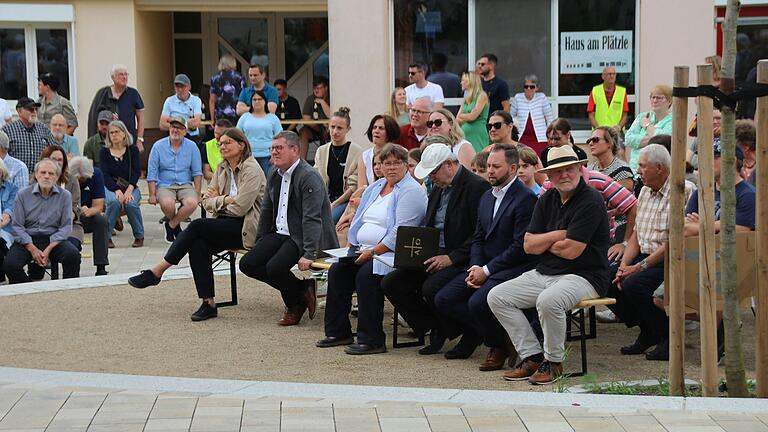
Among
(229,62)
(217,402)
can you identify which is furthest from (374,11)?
(217,402)

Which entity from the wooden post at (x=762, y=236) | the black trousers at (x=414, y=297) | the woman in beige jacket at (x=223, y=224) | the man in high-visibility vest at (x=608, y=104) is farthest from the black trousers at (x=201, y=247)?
the man in high-visibility vest at (x=608, y=104)

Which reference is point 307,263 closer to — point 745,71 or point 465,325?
point 465,325

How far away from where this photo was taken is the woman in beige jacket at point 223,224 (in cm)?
1068

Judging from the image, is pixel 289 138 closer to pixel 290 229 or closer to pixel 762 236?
pixel 290 229

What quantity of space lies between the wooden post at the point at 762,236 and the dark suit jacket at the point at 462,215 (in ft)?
7.47

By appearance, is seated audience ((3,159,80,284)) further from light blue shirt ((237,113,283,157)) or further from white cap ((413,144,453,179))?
white cap ((413,144,453,179))

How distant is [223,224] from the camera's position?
10.8 metres

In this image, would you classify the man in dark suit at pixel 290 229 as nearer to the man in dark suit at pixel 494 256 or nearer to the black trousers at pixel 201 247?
the black trousers at pixel 201 247

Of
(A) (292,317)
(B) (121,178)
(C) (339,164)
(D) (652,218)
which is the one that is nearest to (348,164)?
(C) (339,164)

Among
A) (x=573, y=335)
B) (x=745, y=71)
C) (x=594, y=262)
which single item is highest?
(x=745, y=71)

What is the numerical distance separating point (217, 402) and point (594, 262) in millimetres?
2700

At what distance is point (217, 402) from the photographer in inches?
279

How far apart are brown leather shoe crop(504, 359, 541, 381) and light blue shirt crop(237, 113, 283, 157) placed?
883 cm

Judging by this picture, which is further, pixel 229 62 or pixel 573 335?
pixel 229 62
